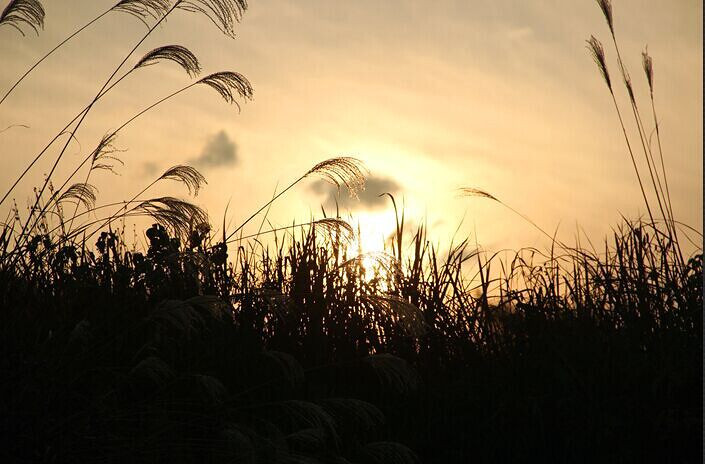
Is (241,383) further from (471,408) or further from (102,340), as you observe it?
(471,408)

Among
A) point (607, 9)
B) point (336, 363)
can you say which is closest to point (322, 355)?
point (336, 363)

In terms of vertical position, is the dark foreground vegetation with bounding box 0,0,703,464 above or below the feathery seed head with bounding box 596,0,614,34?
below

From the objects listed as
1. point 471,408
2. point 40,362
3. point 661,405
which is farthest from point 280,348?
point 661,405

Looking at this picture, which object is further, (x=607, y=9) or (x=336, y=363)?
(x=607, y=9)

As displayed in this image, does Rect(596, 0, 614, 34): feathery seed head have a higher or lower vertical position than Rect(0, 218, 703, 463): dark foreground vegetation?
higher

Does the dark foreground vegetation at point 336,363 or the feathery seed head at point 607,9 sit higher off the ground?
the feathery seed head at point 607,9

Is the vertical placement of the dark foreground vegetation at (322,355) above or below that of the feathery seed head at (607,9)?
below

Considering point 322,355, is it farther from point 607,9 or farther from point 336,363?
point 607,9

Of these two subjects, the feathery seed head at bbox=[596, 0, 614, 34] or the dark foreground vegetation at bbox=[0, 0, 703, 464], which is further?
the feathery seed head at bbox=[596, 0, 614, 34]

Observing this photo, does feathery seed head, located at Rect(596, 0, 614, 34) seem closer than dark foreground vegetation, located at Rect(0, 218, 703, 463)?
No

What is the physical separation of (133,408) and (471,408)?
6.18 ft

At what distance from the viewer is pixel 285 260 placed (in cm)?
540

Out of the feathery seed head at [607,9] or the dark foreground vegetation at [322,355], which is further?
the feathery seed head at [607,9]

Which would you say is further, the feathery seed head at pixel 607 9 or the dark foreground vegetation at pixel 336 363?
the feathery seed head at pixel 607 9
